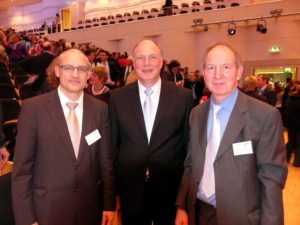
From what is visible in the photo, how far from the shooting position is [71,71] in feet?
6.42

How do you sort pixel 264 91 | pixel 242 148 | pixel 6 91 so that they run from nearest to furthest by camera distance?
pixel 242 148, pixel 6 91, pixel 264 91

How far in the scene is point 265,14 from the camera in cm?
1315

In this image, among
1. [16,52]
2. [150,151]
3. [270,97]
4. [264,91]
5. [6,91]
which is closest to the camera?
[150,151]

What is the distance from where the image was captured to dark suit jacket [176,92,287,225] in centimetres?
167

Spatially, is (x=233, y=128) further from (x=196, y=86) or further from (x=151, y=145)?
(x=196, y=86)

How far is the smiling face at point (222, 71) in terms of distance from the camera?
5.92 ft

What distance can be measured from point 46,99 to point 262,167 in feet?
4.23

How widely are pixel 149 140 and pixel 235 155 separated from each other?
746 millimetres

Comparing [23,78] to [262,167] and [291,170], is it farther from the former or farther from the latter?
[262,167]

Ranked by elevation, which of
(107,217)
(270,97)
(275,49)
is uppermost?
(275,49)

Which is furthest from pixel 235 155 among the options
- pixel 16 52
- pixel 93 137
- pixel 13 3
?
pixel 13 3

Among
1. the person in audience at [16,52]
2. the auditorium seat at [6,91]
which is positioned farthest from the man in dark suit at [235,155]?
the person in audience at [16,52]

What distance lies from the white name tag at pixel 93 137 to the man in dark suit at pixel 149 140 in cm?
32

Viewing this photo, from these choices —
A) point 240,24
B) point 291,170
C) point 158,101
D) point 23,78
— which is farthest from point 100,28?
point 158,101
